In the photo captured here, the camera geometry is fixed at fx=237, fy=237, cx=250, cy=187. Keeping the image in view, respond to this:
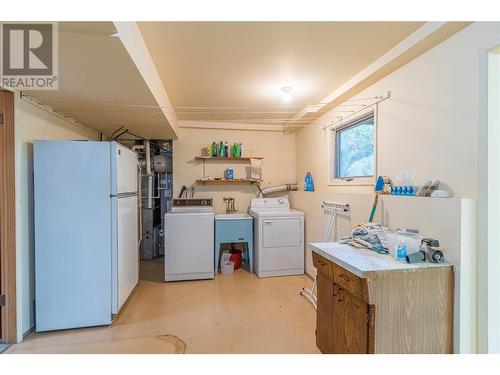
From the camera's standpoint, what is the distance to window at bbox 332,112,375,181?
7.86 feet

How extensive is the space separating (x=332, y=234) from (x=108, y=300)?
7.54 feet

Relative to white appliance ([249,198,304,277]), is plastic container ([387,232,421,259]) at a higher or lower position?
higher

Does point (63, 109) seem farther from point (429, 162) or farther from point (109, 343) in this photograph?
point (429, 162)

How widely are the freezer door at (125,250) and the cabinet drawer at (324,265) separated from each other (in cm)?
176

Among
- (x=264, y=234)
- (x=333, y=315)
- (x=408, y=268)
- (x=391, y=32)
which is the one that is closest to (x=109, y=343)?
(x=333, y=315)

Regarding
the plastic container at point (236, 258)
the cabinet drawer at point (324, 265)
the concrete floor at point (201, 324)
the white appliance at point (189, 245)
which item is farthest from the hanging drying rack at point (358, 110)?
the plastic container at point (236, 258)

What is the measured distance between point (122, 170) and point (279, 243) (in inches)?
83.0

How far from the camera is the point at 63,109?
2.29 m

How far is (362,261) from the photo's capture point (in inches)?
55.0

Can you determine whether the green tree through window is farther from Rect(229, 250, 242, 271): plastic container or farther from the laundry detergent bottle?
Rect(229, 250, 242, 271): plastic container

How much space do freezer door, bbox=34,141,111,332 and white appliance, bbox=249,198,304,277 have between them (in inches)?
70.2

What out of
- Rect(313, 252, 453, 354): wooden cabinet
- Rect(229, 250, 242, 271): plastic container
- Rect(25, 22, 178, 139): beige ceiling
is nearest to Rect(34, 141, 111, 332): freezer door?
Rect(25, 22, 178, 139): beige ceiling

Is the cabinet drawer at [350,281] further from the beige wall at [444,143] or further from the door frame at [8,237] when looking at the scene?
the door frame at [8,237]

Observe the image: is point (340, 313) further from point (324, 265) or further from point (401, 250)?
point (401, 250)
